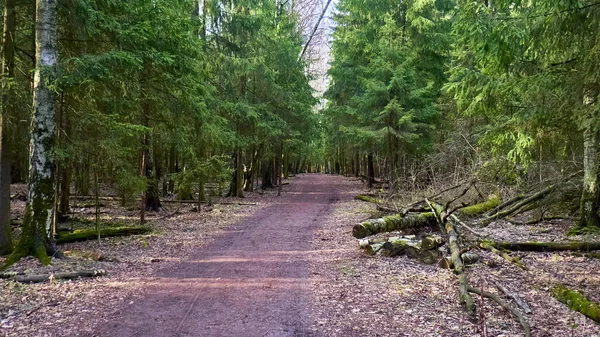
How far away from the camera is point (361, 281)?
7160 mm

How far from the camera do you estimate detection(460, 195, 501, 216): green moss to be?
1295cm

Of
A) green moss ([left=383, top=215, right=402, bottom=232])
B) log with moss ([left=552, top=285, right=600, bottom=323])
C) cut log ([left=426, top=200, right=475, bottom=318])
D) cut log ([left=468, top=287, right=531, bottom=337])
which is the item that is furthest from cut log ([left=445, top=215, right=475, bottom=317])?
green moss ([left=383, top=215, right=402, bottom=232])

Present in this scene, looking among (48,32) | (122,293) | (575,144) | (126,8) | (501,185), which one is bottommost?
(122,293)

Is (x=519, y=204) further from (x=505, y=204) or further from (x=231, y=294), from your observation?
(x=231, y=294)

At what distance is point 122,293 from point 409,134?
549 inches

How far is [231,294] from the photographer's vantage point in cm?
645

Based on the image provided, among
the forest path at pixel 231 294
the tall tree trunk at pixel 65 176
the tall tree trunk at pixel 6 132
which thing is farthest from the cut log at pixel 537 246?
the tall tree trunk at pixel 6 132

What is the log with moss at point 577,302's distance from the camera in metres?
5.31

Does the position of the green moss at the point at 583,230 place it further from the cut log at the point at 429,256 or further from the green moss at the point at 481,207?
the cut log at the point at 429,256

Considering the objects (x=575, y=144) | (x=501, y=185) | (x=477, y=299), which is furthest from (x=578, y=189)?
(x=477, y=299)

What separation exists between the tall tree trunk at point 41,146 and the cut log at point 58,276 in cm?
87

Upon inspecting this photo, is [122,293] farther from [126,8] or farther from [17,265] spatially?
[126,8]

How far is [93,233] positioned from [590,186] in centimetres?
1188

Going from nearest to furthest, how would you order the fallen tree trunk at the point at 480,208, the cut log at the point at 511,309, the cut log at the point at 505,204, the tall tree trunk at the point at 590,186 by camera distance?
the cut log at the point at 511,309 → the tall tree trunk at the point at 590,186 → the cut log at the point at 505,204 → the fallen tree trunk at the point at 480,208
